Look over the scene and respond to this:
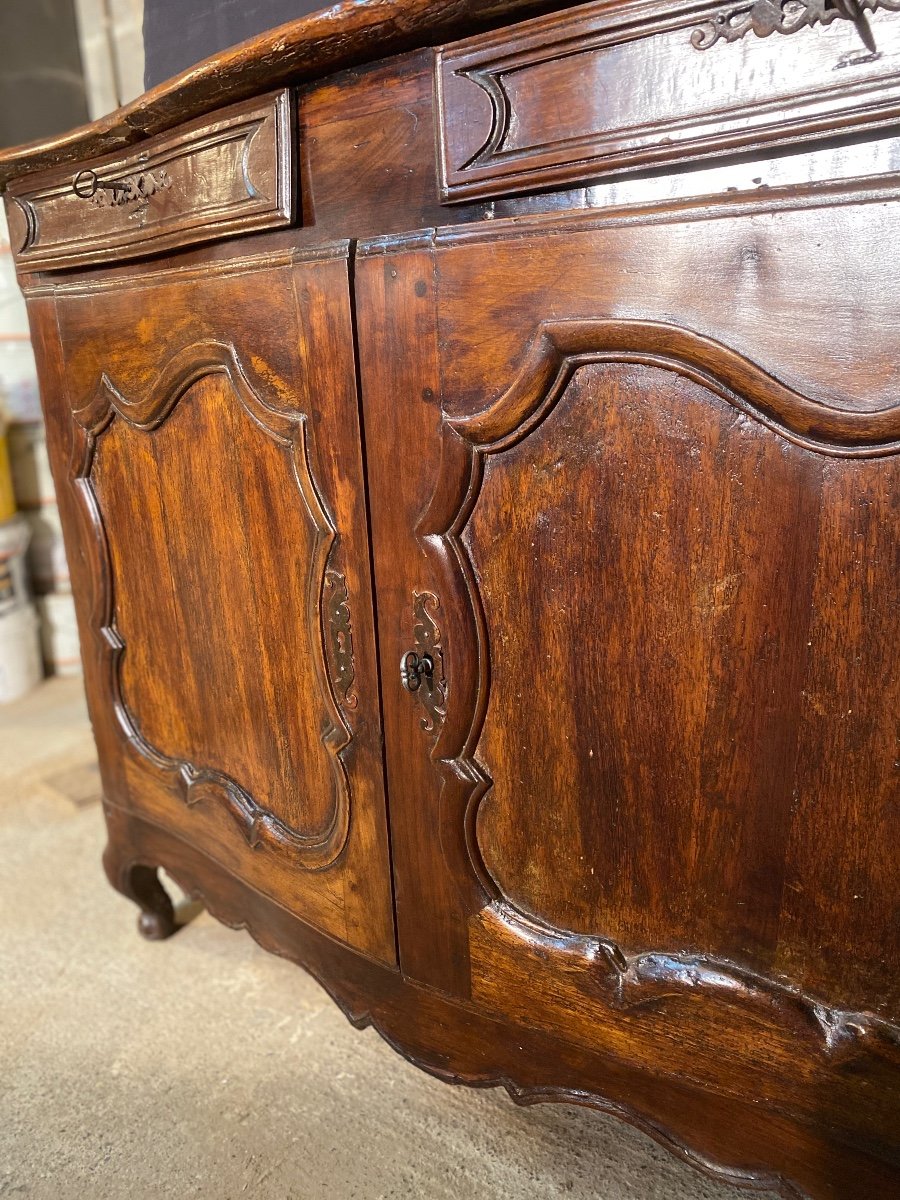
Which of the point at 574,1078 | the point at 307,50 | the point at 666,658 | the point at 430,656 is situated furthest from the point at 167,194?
the point at 574,1078

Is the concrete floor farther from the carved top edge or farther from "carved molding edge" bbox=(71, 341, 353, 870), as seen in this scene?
the carved top edge

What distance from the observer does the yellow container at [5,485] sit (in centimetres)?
192

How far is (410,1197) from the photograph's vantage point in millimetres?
796

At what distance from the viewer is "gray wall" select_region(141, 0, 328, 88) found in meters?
0.80

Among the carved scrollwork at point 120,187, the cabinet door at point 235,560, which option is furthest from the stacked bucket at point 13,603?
the carved scrollwork at point 120,187

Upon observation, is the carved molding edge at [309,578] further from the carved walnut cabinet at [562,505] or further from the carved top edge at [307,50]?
the carved top edge at [307,50]

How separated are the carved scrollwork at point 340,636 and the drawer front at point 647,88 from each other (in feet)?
0.96

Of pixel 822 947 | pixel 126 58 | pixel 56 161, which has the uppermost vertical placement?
pixel 126 58

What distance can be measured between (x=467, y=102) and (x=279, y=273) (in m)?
0.19

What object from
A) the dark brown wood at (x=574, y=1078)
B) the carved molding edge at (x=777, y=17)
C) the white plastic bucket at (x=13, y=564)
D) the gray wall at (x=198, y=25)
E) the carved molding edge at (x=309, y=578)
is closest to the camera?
the carved molding edge at (x=777, y=17)

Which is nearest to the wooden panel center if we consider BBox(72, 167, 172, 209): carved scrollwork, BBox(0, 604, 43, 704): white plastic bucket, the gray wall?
BBox(72, 167, 172, 209): carved scrollwork

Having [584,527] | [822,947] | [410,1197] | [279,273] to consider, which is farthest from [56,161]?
[410,1197]

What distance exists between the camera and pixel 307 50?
1.84 feet

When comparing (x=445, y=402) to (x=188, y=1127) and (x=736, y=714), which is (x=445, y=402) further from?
Result: (x=188, y=1127)
